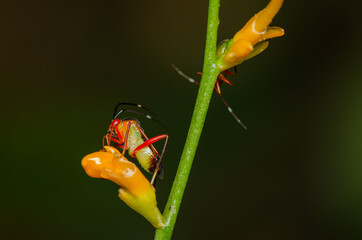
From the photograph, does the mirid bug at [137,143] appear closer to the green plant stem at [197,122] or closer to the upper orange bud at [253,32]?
the green plant stem at [197,122]

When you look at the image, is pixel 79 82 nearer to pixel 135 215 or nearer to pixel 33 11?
pixel 33 11

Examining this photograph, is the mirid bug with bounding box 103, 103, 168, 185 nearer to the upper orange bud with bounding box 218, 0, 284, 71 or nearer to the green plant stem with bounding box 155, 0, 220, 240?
the green plant stem with bounding box 155, 0, 220, 240

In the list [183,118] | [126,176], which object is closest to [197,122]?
[126,176]

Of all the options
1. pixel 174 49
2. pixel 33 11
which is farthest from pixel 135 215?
pixel 33 11

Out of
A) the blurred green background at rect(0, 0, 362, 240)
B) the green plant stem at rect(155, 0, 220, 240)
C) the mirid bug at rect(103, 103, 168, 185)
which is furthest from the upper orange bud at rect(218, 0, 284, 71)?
the blurred green background at rect(0, 0, 362, 240)

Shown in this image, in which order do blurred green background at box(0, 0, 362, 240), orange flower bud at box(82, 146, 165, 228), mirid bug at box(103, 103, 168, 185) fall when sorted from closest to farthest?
1. orange flower bud at box(82, 146, 165, 228)
2. mirid bug at box(103, 103, 168, 185)
3. blurred green background at box(0, 0, 362, 240)

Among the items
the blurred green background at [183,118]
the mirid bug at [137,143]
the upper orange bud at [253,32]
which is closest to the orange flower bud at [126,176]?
the mirid bug at [137,143]
